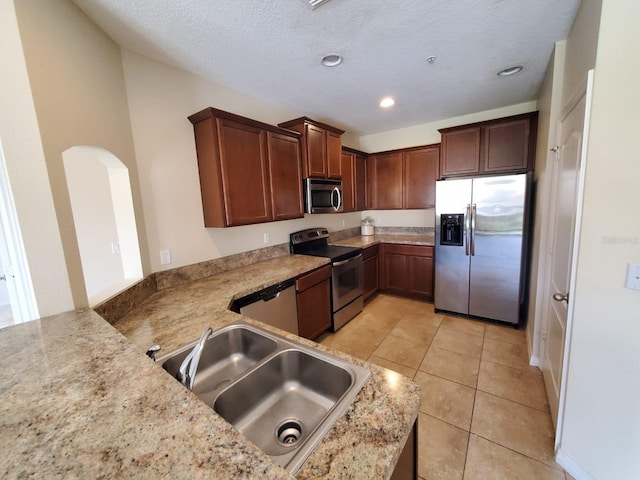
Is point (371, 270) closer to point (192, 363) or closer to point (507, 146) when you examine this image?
point (507, 146)

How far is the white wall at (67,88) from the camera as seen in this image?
3.87 feet

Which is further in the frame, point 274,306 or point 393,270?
point 393,270

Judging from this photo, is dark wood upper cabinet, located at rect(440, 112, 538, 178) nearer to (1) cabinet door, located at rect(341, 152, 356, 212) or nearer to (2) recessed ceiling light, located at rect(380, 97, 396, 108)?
(2) recessed ceiling light, located at rect(380, 97, 396, 108)

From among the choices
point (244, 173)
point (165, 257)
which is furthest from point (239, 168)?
point (165, 257)

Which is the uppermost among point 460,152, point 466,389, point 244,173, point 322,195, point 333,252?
point 460,152

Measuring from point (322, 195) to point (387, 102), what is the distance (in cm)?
127

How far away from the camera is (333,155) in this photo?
3199mm

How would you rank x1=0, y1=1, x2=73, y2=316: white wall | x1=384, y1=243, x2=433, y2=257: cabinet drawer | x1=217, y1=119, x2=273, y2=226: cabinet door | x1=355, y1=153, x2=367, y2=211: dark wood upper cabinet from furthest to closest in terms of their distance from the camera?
x1=355, y1=153, x2=367, y2=211: dark wood upper cabinet
x1=384, y1=243, x2=433, y2=257: cabinet drawer
x1=217, y1=119, x2=273, y2=226: cabinet door
x1=0, y1=1, x2=73, y2=316: white wall

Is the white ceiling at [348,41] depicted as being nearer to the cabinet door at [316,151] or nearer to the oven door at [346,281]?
the cabinet door at [316,151]

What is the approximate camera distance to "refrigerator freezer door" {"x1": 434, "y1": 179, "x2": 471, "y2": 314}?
117 inches

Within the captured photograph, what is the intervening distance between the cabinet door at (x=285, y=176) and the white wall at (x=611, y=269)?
2126 mm

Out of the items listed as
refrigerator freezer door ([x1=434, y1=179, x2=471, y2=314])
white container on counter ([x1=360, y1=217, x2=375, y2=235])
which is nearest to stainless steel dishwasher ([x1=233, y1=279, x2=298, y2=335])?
refrigerator freezer door ([x1=434, y1=179, x2=471, y2=314])

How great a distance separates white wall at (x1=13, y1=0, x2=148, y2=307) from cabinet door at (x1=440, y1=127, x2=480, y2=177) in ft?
10.7

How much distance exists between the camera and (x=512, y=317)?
2889mm
